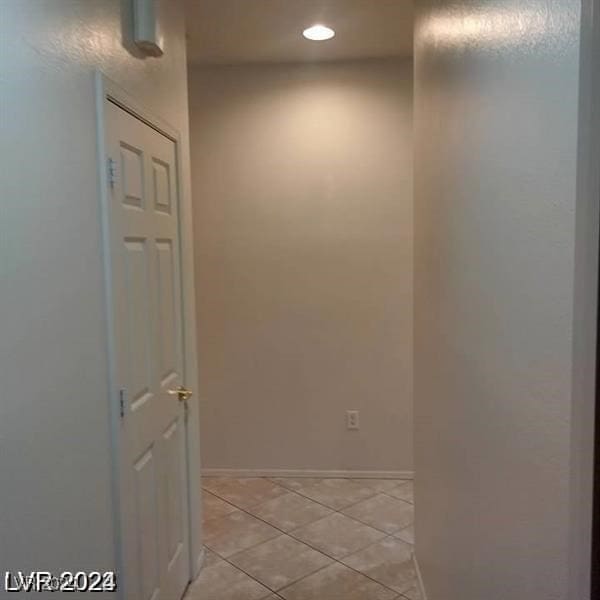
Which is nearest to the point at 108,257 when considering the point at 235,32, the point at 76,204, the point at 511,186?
the point at 76,204

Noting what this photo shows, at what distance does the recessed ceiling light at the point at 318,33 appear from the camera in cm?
296

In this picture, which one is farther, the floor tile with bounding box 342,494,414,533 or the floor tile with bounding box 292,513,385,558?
the floor tile with bounding box 342,494,414,533

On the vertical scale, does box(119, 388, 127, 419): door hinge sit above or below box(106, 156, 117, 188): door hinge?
below

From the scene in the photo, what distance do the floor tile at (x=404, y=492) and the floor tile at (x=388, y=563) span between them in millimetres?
533

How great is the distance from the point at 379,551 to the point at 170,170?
2056 mm

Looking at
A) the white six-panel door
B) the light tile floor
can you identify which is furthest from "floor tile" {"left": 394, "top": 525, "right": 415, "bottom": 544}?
the white six-panel door

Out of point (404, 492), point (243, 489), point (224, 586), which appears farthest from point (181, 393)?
point (404, 492)

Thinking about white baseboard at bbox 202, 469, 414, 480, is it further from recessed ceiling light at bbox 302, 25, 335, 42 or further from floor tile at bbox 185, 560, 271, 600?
recessed ceiling light at bbox 302, 25, 335, 42

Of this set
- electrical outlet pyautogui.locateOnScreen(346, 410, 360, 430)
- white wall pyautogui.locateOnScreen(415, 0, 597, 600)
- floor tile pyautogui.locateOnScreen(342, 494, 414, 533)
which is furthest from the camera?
electrical outlet pyautogui.locateOnScreen(346, 410, 360, 430)

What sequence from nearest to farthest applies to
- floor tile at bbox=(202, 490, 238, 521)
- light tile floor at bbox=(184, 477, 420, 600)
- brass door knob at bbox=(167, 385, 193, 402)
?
brass door knob at bbox=(167, 385, 193, 402)
light tile floor at bbox=(184, 477, 420, 600)
floor tile at bbox=(202, 490, 238, 521)

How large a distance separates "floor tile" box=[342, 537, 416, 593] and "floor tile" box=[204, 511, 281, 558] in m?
0.49

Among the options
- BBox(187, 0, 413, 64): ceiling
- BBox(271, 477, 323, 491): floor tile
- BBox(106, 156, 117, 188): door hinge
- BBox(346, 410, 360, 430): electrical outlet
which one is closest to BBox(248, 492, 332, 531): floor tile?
BBox(271, 477, 323, 491): floor tile

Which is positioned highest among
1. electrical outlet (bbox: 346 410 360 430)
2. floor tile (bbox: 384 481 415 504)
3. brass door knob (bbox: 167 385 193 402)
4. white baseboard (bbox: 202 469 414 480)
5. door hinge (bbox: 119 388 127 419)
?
door hinge (bbox: 119 388 127 419)

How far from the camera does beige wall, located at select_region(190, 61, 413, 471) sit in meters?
3.55
